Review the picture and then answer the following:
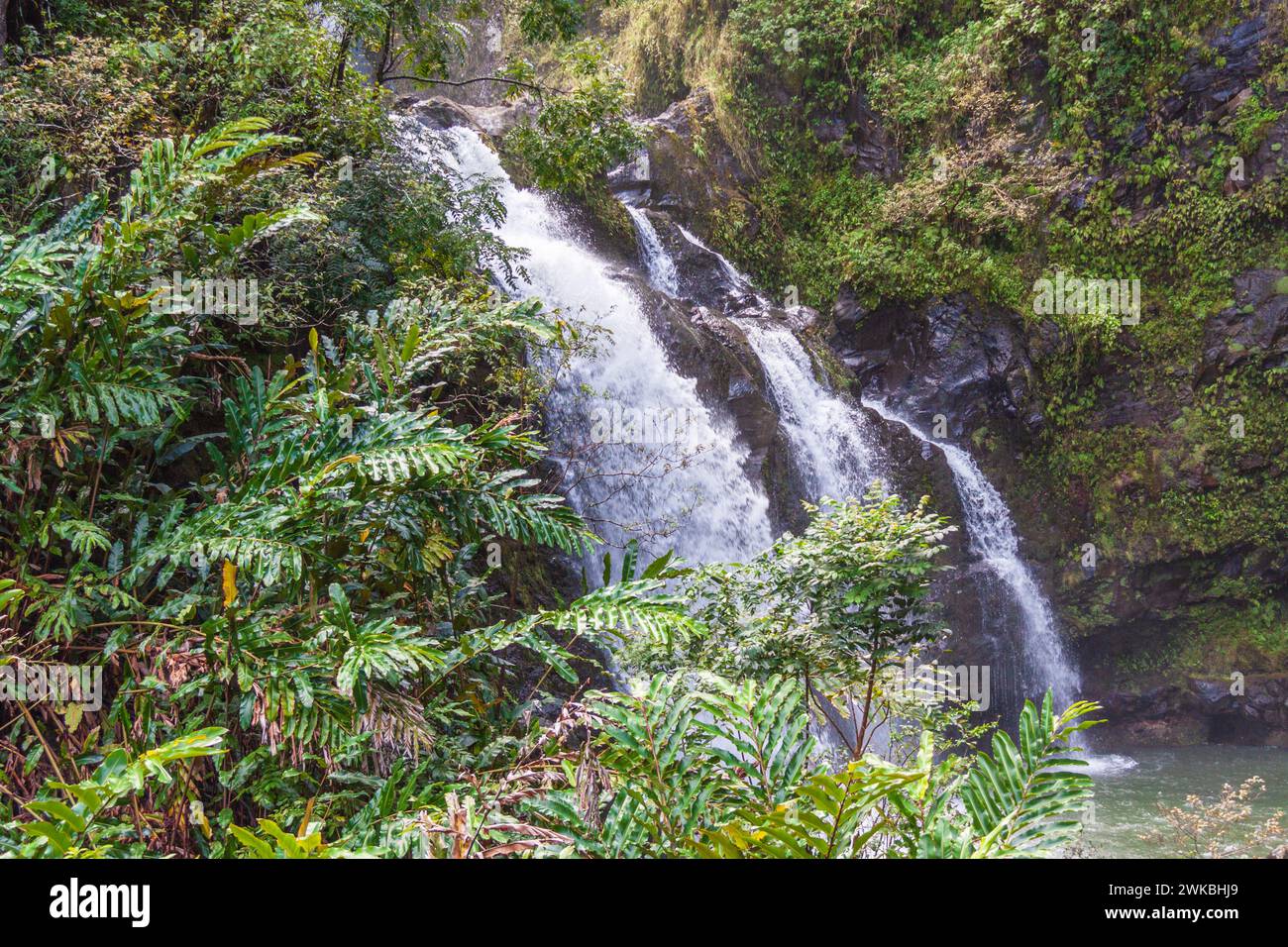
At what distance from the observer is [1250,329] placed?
11.1m

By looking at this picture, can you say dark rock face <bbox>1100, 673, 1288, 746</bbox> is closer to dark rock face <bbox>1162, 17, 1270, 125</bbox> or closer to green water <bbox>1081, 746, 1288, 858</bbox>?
Result: green water <bbox>1081, 746, 1288, 858</bbox>

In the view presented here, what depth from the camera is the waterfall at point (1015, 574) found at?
10907mm

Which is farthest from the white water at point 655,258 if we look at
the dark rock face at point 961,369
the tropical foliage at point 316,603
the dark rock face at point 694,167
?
the tropical foliage at point 316,603

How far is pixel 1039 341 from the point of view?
1198cm

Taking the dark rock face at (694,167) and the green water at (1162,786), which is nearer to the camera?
the green water at (1162,786)

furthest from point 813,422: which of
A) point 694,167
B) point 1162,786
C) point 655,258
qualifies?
point 1162,786

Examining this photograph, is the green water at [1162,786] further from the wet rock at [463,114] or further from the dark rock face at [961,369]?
the wet rock at [463,114]

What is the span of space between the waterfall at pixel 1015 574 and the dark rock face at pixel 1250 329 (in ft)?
12.0

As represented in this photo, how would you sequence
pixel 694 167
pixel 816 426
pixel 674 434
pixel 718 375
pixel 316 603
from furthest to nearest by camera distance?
pixel 694 167 < pixel 816 426 < pixel 718 375 < pixel 674 434 < pixel 316 603

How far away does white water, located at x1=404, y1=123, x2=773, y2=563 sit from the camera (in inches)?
296

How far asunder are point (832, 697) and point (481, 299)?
11.0 feet

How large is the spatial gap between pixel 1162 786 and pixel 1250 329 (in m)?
6.71

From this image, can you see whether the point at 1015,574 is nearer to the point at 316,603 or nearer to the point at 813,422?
the point at 813,422
